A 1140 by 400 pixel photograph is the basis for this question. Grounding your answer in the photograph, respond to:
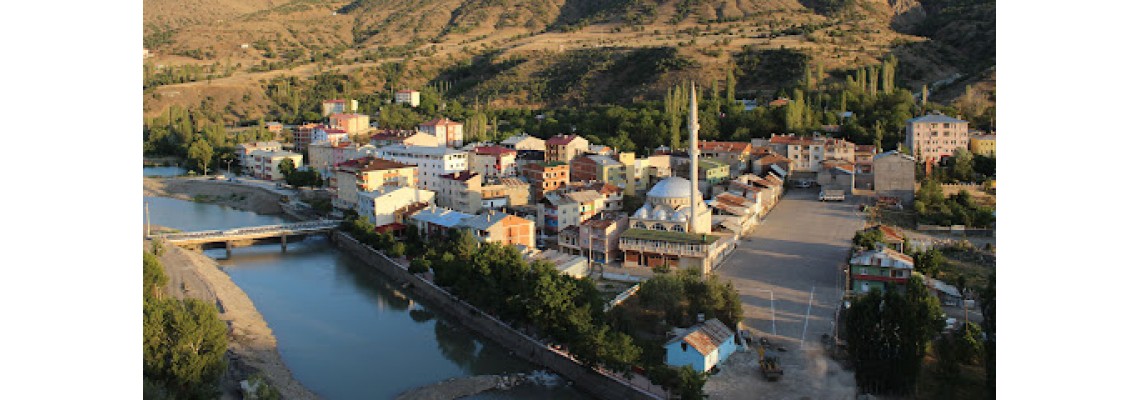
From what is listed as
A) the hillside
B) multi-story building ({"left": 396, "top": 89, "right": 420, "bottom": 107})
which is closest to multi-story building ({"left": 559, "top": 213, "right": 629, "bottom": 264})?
the hillside

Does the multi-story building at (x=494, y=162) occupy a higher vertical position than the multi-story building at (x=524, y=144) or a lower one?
lower

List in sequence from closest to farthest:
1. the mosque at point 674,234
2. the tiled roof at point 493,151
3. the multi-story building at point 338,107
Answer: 1. the mosque at point 674,234
2. the tiled roof at point 493,151
3. the multi-story building at point 338,107

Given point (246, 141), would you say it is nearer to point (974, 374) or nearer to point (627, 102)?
point (627, 102)

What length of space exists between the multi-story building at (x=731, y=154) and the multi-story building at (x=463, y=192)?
16.5ft

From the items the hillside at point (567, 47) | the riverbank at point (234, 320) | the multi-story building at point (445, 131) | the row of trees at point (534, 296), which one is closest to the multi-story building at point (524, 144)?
the multi-story building at point (445, 131)

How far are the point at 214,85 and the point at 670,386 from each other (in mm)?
32630

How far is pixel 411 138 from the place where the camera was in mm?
22141

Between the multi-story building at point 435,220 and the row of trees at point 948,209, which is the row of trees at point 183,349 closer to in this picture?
the multi-story building at point 435,220

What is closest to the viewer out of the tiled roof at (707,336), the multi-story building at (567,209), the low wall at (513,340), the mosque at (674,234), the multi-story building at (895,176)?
the low wall at (513,340)

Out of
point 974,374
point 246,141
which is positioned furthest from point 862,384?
point 246,141

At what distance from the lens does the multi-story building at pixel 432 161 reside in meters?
18.7

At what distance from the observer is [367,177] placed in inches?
687

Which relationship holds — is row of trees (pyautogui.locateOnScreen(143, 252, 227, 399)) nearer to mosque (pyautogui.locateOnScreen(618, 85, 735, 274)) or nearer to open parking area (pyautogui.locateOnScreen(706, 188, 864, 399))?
open parking area (pyautogui.locateOnScreen(706, 188, 864, 399))

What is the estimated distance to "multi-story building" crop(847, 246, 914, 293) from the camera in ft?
36.0
